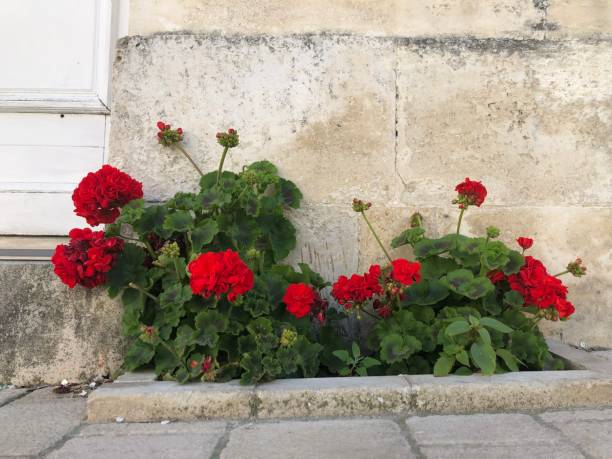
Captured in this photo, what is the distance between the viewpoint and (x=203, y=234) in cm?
206

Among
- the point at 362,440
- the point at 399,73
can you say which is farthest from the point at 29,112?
the point at 362,440

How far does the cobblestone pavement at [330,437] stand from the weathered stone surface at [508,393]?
0.05 metres

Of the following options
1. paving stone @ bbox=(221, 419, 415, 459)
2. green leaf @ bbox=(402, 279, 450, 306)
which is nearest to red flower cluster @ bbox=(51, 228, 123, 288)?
paving stone @ bbox=(221, 419, 415, 459)

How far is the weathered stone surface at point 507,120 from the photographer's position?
2500 mm

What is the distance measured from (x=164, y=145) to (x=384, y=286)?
3.83ft

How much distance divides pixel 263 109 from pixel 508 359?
59.2 inches

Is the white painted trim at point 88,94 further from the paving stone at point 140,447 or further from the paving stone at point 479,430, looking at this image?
the paving stone at point 479,430

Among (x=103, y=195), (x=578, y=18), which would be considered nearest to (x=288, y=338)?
(x=103, y=195)

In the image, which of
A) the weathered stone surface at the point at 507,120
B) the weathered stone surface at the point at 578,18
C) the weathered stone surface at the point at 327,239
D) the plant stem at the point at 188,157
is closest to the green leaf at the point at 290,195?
the weathered stone surface at the point at 327,239

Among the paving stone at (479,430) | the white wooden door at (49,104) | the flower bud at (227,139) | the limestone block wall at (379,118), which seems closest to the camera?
the paving stone at (479,430)

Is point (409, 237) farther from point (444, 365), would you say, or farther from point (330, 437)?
point (330, 437)

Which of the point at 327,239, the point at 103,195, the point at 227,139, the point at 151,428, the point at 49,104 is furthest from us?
the point at 49,104

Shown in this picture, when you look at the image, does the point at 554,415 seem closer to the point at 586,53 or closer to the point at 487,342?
the point at 487,342

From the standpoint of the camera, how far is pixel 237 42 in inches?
99.0
